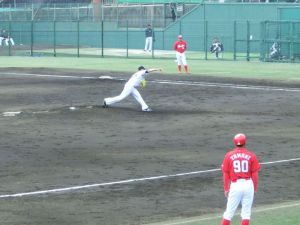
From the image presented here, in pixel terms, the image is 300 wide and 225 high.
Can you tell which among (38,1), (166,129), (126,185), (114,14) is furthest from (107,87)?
(38,1)

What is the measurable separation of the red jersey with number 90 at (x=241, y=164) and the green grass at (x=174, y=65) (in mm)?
29090

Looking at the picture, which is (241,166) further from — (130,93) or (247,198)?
(130,93)

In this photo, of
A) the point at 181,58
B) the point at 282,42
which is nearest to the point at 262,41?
the point at 282,42

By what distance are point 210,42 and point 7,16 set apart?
23681mm

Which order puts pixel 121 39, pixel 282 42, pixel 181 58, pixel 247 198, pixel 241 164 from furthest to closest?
1. pixel 121 39
2. pixel 282 42
3. pixel 181 58
4. pixel 247 198
5. pixel 241 164

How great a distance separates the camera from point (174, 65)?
54.0m

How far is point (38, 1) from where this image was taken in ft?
287

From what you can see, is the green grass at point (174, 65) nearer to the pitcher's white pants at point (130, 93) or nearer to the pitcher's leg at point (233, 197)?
the pitcher's white pants at point (130, 93)

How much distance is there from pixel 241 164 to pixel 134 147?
10910 mm

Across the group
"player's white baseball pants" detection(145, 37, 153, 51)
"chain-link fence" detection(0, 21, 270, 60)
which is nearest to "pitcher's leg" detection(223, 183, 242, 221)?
"chain-link fence" detection(0, 21, 270, 60)

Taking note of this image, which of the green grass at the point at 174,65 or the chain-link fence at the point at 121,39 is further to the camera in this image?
the chain-link fence at the point at 121,39

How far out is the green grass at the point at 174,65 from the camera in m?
45.3

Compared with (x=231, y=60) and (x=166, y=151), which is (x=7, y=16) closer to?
(x=231, y=60)

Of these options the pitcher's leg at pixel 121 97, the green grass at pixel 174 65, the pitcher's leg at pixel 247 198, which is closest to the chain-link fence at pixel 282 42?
the green grass at pixel 174 65
